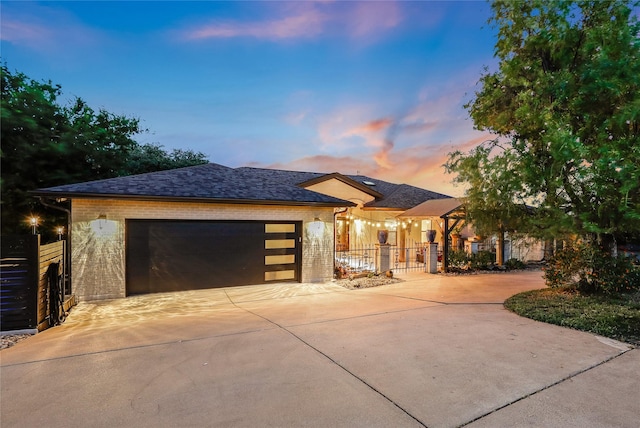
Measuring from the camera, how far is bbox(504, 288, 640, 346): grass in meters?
5.37

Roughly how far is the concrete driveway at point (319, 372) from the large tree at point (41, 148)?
281 inches

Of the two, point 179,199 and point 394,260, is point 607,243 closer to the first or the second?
point 394,260

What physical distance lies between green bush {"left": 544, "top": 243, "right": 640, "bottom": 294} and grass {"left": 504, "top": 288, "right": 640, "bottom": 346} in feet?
0.86

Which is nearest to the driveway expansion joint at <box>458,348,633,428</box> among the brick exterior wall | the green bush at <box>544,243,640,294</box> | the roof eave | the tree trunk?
the green bush at <box>544,243,640,294</box>

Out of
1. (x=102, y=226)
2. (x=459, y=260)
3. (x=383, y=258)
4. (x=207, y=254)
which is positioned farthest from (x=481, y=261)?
(x=102, y=226)

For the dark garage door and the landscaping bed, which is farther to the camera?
the landscaping bed

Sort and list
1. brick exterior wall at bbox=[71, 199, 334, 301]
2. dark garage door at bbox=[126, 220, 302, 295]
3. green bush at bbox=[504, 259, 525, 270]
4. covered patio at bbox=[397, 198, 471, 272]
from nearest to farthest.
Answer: brick exterior wall at bbox=[71, 199, 334, 301] < dark garage door at bbox=[126, 220, 302, 295] < covered patio at bbox=[397, 198, 471, 272] < green bush at bbox=[504, 259, 525, 270]

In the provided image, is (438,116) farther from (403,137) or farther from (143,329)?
(143,329)

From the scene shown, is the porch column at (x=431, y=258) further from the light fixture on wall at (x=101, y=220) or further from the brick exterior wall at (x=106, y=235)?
the light fixture on wall at (x=101, y=220)

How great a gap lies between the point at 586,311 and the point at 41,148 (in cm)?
1672

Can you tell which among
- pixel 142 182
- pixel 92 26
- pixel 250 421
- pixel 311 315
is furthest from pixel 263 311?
pixel 92 26

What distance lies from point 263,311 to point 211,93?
12.3 metres

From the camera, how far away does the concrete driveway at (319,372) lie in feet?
9.62

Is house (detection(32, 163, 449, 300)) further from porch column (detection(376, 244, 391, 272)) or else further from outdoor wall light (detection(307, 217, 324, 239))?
porch column (detection(376, 244, 391, 272))
